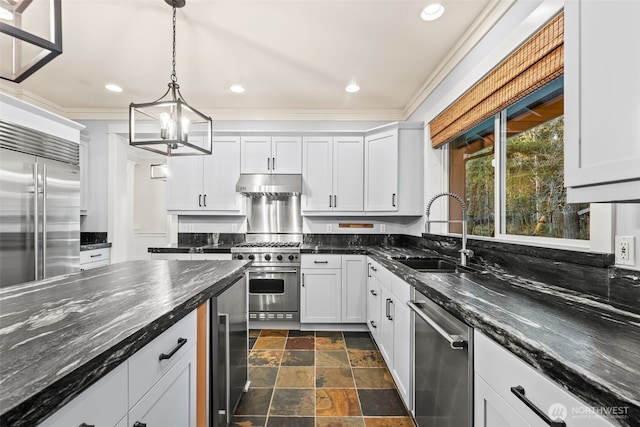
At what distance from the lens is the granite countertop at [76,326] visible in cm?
53

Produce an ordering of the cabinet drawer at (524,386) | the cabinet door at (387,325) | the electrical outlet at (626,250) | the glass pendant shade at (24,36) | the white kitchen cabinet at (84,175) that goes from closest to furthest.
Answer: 1. the cabinet drawer at (524,386)
2. the glass pendant shade at (24,36)
3. the electrical outlet at (626,250)
4. the cabinet door at (387,325)
5. the white kitchen cabinet at (84,175)

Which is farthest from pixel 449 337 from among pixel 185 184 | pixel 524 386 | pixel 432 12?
pixel 185 184

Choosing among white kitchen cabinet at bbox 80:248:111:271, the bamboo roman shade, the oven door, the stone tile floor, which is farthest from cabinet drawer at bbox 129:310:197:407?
white kitchen cabinet at bbox 80:248:111:271

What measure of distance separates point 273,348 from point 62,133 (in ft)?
10.5

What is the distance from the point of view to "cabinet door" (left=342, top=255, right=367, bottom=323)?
3275mm

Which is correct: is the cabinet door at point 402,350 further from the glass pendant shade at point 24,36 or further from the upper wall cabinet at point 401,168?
the glass pendant shade at point 24,36

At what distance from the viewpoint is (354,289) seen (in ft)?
10.8

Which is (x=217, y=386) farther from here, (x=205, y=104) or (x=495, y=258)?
(x=205, y=104)

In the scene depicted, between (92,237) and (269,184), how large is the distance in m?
2.60

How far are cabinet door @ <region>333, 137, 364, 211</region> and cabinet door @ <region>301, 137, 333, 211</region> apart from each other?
88 millimetres

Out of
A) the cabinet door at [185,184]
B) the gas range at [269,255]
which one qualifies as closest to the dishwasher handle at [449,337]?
the gas range at [269,255]

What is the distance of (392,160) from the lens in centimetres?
338

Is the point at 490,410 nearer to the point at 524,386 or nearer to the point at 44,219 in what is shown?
the point at 524,386

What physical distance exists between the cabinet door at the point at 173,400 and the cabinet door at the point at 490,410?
110 centimetres
